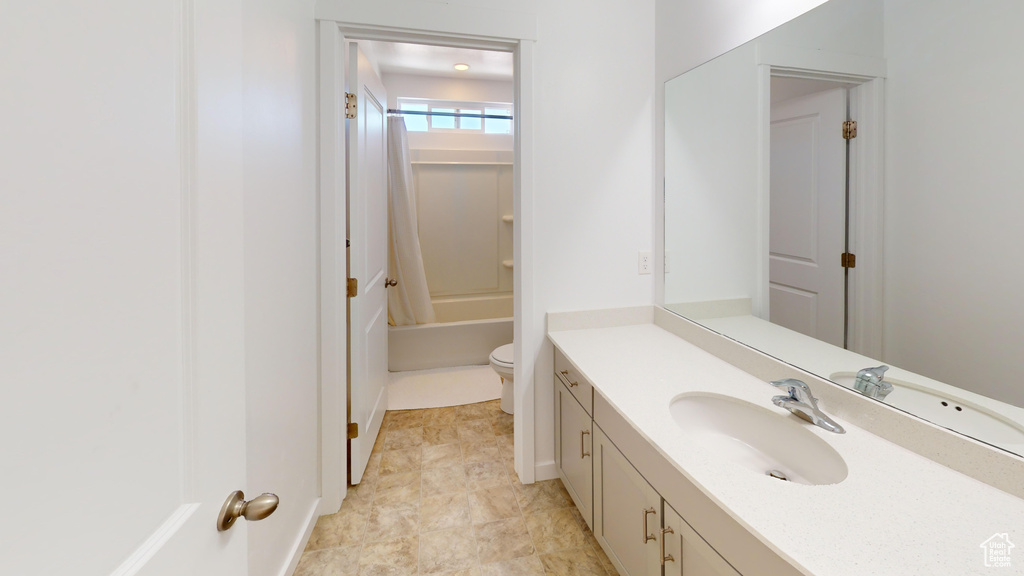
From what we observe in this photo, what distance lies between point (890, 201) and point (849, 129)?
211 mm

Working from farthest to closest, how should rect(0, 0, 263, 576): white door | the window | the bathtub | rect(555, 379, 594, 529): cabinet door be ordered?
the window, the bathtub, rect(555, 379, 594, 529): cabinet door, rect(0, 0, 263, 576): white door

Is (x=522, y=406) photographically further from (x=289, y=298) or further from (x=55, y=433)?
(x=55, y=433)

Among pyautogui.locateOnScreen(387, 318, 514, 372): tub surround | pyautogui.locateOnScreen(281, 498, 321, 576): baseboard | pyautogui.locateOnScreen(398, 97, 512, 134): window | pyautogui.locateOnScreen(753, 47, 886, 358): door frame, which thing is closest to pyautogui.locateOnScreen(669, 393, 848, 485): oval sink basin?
pyautogui.locateOnScreen(753, 47, 886, 358): door frame

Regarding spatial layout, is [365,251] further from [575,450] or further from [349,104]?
[575,450]

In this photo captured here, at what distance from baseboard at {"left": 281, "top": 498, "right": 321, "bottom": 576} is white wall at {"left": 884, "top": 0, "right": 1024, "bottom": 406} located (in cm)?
186

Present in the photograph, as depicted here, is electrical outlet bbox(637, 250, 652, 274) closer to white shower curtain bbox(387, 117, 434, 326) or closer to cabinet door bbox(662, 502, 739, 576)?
cabinet door bbox(662, 502, 739, 576)

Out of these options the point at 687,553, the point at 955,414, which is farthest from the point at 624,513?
the point at 955,414

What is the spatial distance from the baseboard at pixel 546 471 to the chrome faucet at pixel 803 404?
113 centimetres

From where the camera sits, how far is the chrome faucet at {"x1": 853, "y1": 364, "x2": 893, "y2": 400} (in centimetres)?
107

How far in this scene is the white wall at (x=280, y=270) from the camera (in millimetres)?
1189

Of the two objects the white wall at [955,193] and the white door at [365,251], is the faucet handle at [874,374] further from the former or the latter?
the white door at [365,251]

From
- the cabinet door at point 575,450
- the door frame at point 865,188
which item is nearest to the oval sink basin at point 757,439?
the door frame at point 865,188

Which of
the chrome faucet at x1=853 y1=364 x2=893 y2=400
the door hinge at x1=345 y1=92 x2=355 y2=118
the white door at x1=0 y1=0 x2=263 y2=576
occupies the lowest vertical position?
the chrome faucet at x1=853 y1=364 x2=893 y2=400

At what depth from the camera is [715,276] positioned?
5.74 feet
